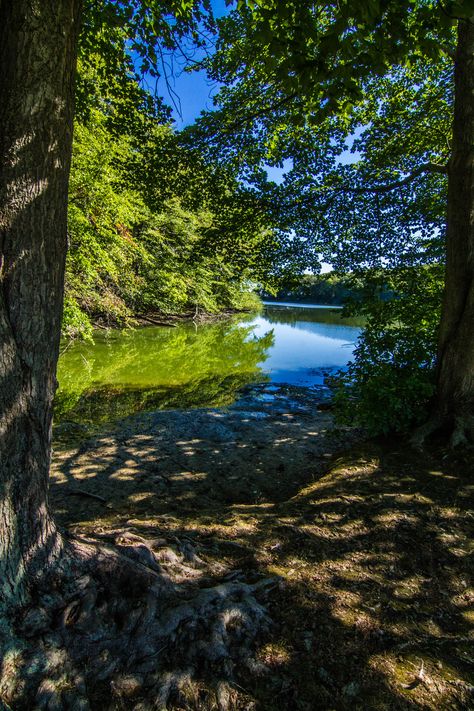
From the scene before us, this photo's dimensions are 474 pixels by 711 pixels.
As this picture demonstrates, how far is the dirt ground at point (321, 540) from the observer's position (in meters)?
1.97

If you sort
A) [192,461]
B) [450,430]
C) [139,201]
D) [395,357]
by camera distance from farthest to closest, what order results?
[139,201]
[192,461]
[395,357]
[450,430]

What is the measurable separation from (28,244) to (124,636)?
7.78 ft

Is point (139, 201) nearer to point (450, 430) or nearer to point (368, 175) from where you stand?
point (368, 175)

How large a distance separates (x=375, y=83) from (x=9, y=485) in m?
9.56

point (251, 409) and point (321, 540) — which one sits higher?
point (321, 540)

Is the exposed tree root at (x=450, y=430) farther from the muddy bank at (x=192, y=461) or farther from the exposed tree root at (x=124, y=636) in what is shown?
the exposed tree root at (x=124, y=636)

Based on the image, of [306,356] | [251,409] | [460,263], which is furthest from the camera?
[306,356]

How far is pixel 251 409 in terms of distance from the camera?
9.51m

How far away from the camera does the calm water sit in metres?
9.62

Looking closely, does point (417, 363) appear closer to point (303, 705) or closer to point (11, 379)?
point (303, 705)

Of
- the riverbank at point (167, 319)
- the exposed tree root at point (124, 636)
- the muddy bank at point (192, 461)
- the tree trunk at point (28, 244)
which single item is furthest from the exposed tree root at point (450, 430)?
the riverbank at point (167, 319)

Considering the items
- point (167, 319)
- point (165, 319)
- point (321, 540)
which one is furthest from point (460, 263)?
point (167, 319)

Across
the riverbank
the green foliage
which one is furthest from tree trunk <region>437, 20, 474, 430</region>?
the riverbank

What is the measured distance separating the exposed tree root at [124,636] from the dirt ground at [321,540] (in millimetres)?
105
